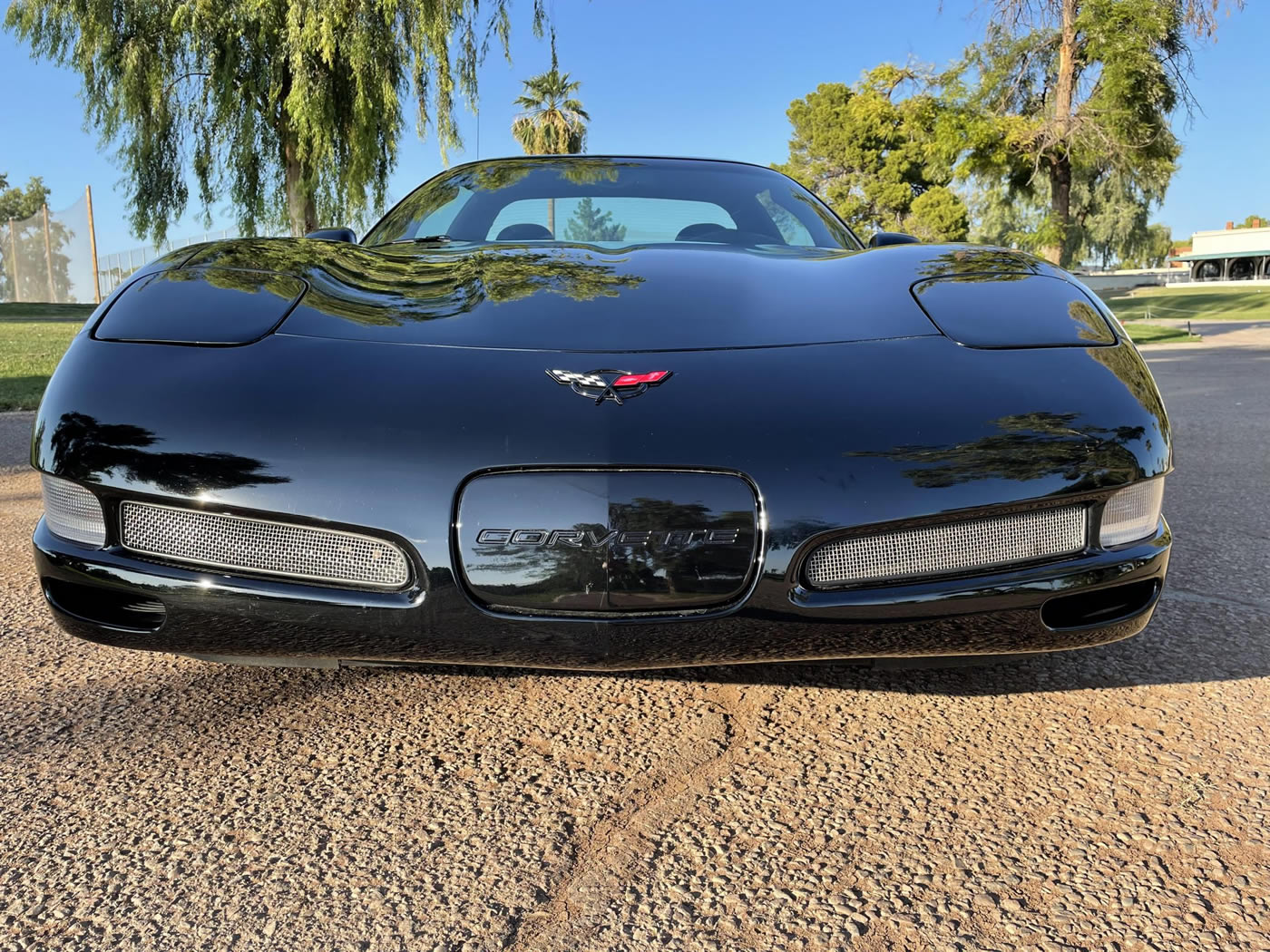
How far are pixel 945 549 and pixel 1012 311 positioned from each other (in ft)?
1.76

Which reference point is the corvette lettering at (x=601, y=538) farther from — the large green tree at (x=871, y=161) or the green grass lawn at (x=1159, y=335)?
the large green tree at (x=871, y=161)

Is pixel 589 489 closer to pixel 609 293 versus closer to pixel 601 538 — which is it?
pixel 601 538

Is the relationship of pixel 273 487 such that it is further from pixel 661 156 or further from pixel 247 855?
pixel 661 156

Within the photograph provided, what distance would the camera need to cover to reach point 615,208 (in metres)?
2.72

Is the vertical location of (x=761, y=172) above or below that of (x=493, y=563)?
above

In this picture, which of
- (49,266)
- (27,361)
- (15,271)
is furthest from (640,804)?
(15,271)

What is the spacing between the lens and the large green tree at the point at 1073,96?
1500 centimetres

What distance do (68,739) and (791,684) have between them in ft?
4.32

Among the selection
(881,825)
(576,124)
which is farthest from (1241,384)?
(576,124)

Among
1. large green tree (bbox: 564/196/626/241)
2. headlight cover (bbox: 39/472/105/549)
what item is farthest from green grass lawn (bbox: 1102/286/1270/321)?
headlight cover (bbox: 39/472/105/549)

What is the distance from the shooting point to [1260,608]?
2289mm

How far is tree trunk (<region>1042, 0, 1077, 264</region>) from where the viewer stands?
52.2ft

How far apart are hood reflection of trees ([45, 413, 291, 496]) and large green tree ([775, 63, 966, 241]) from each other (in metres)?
36.0

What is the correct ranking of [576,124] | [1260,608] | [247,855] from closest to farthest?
[247,855] → [1260,608] → [576,124]
